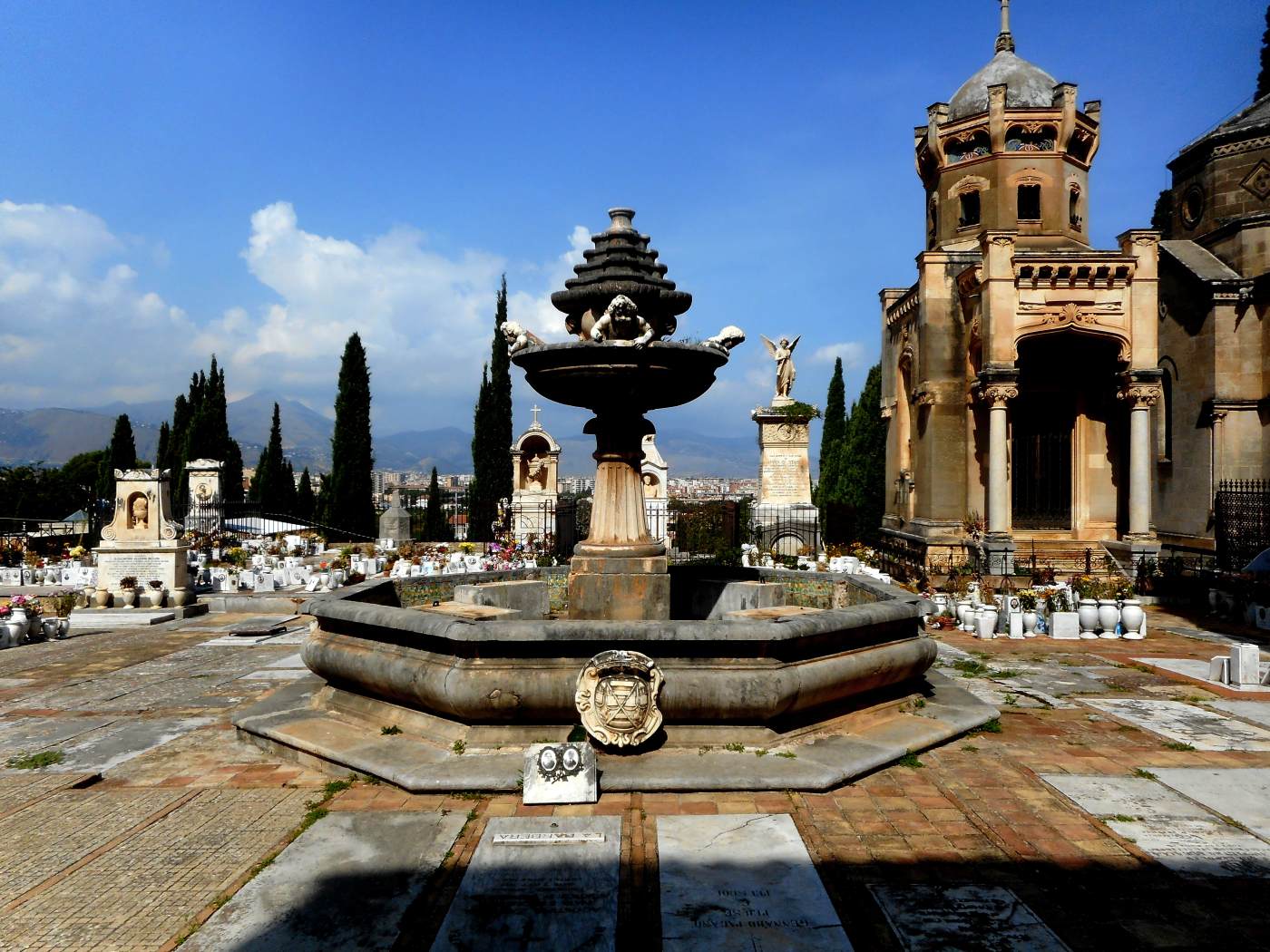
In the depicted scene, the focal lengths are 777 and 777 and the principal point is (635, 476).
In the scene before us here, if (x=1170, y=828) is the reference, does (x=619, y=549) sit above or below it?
above

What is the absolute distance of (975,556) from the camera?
68.5 feet

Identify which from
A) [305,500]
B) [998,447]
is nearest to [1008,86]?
[998,447]

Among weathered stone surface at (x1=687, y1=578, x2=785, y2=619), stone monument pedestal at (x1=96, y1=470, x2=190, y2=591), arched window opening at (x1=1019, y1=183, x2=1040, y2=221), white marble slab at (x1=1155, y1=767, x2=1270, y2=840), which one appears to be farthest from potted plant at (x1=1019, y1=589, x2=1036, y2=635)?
stone monument pedestal at (x1=96, y1=470, x2=190, y2=591)

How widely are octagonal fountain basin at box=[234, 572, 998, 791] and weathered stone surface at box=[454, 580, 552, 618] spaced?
2822 millimetres

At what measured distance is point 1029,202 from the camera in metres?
25.1

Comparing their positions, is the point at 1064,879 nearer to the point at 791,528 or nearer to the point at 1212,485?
the point at 791,528

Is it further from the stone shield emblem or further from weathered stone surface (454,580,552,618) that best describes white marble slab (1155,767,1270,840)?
weathered stone surface (454,580,552,618)

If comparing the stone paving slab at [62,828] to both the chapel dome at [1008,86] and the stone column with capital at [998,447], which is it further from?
the chapel dome at [1008,86]

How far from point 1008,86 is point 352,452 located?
111 feet

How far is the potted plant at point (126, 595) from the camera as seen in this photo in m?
15.1

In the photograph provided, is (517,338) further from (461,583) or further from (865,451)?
(865,451)

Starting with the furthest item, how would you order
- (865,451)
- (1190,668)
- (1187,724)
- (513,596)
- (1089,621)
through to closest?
(865,451) < (1089,621) < (1190,668) < (513,596) < (1187,724)

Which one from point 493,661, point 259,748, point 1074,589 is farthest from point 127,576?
point 1074,589

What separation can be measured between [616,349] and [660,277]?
147cm
